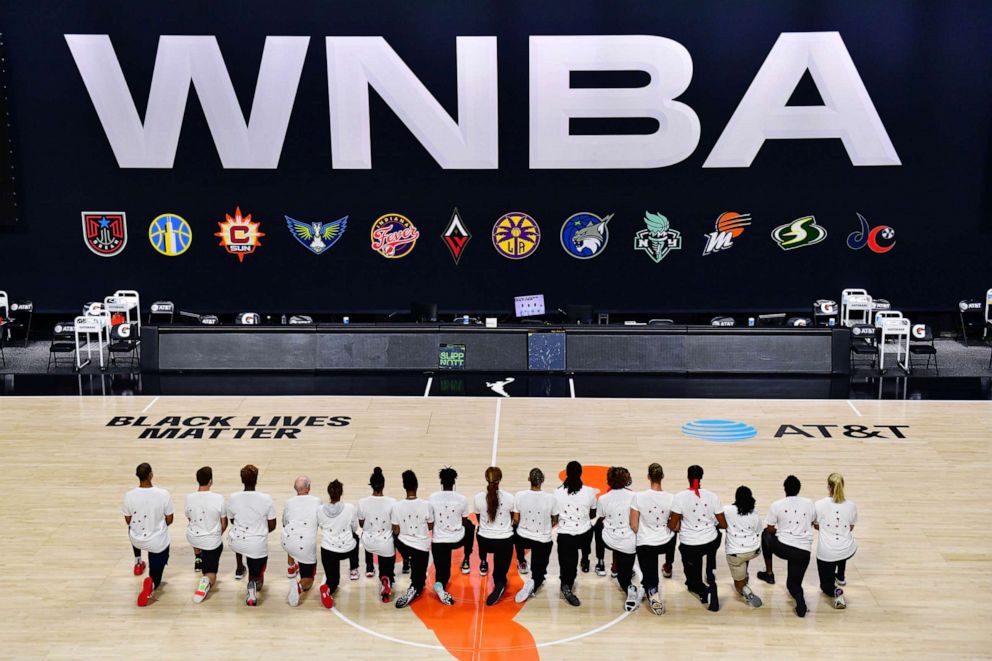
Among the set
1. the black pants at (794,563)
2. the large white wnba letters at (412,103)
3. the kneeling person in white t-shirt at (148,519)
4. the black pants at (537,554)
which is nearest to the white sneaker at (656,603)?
the black pants at (537,554)

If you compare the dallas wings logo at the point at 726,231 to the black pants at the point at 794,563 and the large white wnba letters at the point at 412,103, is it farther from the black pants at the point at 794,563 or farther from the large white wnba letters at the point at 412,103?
the black pants at the point at 794,563

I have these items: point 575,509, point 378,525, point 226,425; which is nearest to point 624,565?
point 575,509

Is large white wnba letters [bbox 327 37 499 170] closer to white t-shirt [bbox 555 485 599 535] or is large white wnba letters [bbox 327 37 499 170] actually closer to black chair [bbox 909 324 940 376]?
black chair [bbox 909 324 940 376]

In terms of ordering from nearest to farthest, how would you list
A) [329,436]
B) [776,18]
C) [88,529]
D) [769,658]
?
[769,658]
[88,529]
[329,436]
[776,18]

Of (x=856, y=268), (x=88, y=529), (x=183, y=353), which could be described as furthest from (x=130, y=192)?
(x=856, y=268)

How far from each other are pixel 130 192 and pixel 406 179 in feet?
18.8

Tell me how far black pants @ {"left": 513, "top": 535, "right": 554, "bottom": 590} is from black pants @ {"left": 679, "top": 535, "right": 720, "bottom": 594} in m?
1.25

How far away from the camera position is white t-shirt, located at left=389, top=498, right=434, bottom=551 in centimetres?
945

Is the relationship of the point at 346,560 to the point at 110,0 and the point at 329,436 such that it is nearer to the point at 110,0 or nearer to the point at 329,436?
the point at 329,436

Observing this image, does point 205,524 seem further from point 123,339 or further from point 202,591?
point 123,339

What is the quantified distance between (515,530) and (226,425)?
23.0ft

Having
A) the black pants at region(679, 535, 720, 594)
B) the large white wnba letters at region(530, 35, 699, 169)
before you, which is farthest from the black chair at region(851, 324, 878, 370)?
the black pants at region(679, 535, 720, 594)

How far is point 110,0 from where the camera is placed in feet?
67.1

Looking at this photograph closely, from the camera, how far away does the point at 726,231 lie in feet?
69.3
